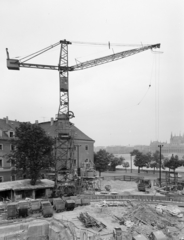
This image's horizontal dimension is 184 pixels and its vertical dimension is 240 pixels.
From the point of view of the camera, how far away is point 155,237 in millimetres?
13656

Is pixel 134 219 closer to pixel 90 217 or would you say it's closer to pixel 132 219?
pixel 132 219

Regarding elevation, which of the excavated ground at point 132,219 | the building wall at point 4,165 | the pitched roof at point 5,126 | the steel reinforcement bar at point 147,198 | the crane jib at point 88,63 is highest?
the crane jib at point 88,63

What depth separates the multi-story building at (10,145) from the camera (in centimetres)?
3247

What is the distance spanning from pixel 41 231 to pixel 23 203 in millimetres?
Answer: 5899

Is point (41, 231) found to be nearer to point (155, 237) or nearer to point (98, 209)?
point (98, 209)

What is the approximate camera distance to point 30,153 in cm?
2750

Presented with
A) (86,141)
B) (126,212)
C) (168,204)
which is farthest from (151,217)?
(86,141)

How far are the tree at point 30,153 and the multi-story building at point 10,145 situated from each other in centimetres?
341

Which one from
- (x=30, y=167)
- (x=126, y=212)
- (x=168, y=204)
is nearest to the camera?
(x=126, y=212)

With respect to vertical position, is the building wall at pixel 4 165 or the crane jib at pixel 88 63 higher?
the crane jib at pixel 88 63

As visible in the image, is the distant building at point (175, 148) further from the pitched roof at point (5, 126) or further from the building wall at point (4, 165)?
the building wall at point (4, 165)

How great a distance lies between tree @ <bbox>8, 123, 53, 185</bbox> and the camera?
2736cm

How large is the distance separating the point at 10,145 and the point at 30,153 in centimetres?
897

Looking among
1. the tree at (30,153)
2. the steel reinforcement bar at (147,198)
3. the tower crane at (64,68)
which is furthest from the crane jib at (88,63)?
the steel reinforcement bar at (147,198)
